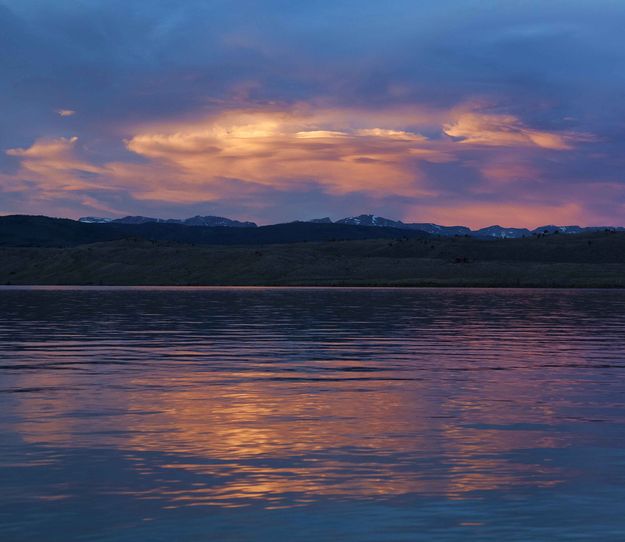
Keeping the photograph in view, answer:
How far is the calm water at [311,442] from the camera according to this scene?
44.2 ft

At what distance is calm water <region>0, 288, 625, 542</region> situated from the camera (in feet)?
44.2

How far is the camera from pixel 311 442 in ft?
62.4

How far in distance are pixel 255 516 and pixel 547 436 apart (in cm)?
794

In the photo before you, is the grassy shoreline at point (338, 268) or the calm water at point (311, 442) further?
the grassy shoreline at point (338, 268)

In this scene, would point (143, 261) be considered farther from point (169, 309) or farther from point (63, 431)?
point (63, 431)

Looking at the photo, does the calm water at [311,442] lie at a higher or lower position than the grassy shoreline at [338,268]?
lower

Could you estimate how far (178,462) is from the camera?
17.1 m

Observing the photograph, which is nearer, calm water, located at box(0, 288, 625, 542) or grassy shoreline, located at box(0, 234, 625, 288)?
calm water, located at box(0, 288, 625, 542)

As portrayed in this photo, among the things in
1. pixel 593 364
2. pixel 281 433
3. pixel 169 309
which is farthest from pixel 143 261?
pixel 281 433

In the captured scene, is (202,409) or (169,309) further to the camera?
(169,309)

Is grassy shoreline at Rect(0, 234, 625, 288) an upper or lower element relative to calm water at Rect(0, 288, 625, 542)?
upper

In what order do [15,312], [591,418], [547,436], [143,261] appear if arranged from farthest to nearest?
[143,261] → [15,312] → [591,418] → [547,436]

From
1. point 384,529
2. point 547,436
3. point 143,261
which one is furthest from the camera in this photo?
point 143,261

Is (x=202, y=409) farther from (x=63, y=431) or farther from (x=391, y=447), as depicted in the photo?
(x=391, y=447)
